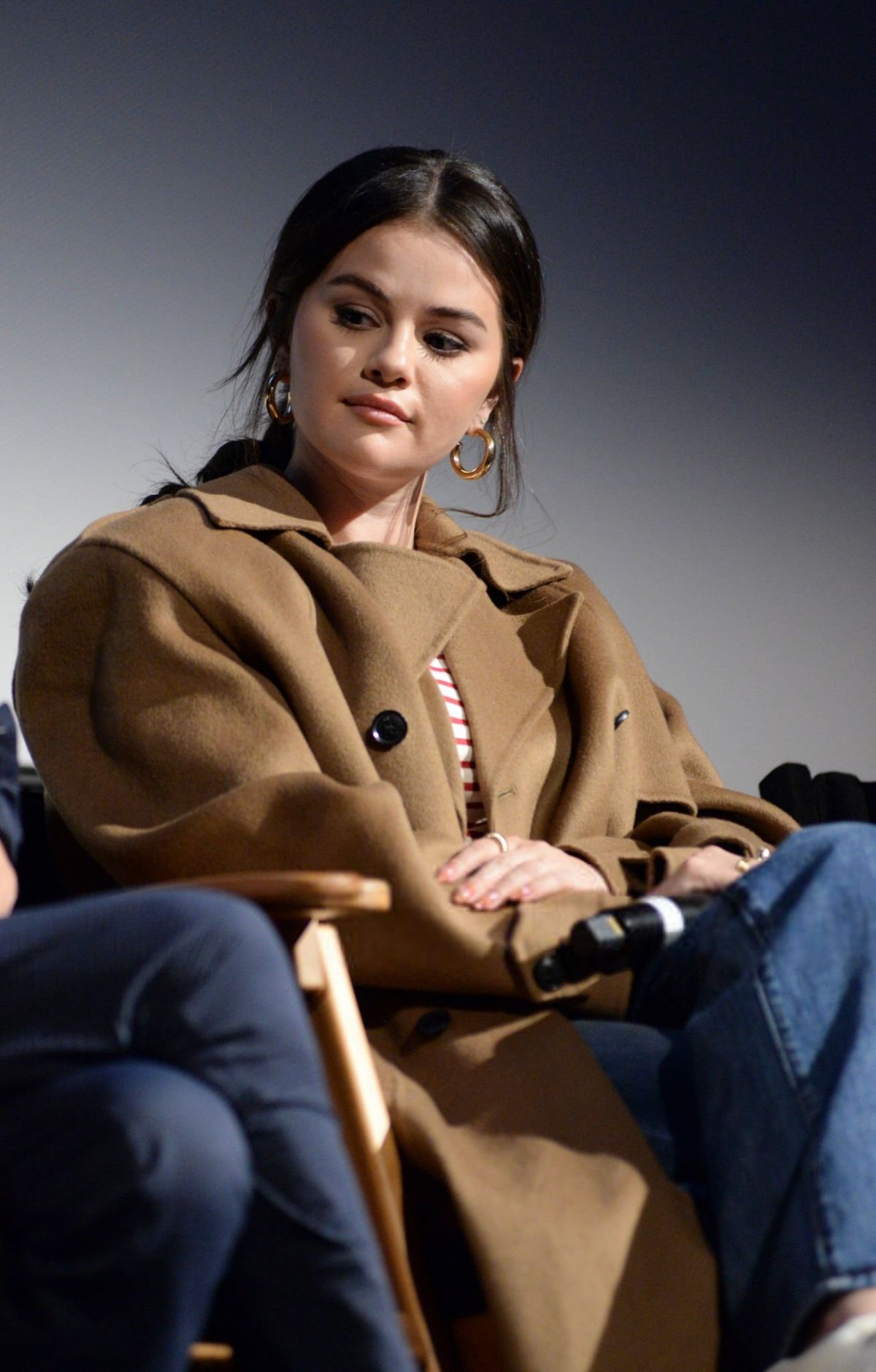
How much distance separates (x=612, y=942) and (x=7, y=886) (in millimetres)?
455

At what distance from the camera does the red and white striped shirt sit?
1584 mm

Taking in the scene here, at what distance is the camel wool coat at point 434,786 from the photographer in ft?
3.62

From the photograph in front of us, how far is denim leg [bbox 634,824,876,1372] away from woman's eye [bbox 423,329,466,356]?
2.43 feet

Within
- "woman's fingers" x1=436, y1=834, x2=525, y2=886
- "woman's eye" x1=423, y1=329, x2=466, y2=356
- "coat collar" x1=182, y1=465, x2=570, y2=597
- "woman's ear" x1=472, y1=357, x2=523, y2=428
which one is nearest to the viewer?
"woman's fingers" x1=436, y1=834, x2=525, y2=886

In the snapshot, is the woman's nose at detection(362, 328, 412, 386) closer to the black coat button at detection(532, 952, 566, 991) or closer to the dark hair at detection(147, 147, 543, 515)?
the dark hair at detection(147, 147, 543, 515)

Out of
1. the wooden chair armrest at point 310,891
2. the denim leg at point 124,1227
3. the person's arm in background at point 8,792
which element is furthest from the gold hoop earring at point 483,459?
the denim leg at point 124,1227

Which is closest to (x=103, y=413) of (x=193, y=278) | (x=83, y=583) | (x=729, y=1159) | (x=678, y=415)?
(x=193, y=278)

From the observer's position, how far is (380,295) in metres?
1.66

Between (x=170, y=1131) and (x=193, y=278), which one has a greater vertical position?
(x=193, y=278)

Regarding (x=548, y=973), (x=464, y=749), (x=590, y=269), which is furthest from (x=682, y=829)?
(x=590, y=269)

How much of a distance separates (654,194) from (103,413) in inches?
42.9

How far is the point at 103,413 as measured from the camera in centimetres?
207

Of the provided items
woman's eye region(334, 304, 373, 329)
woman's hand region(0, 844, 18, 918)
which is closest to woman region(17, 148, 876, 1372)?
woman's eye region(334, 304, 373, 329)

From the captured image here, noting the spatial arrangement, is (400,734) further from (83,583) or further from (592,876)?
(83,583)
